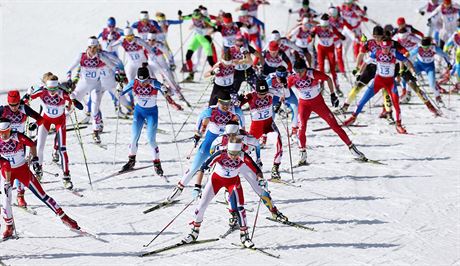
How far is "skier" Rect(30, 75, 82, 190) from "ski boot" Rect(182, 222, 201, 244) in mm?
3373

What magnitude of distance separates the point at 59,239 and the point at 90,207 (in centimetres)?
149

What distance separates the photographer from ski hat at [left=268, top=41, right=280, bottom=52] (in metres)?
17.9

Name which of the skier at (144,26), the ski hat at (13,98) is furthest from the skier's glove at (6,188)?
the skier at (144,26)

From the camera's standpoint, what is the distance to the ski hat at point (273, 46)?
17938 millimetres

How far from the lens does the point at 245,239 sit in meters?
11.5

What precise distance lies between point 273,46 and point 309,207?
5.57 metres

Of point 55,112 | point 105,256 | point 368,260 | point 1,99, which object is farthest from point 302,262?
point 1,99

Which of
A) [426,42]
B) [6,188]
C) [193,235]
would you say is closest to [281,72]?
[193,235]

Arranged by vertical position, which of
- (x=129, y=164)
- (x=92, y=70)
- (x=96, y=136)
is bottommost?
(x=129, y=164)

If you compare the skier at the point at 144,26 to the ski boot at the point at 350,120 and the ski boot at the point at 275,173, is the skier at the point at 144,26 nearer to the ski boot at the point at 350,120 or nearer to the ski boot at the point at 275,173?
the ski boot at the point at 350,120

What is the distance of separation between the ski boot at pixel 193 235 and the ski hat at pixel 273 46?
23.7ft

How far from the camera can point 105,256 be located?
11.3m

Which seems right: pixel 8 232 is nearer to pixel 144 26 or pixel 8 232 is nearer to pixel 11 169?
pixel 11 169

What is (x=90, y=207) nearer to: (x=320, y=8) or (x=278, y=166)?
(x=278, y=166)
